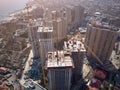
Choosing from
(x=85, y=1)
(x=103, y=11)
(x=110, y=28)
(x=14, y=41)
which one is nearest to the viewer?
(x=110, y=28)

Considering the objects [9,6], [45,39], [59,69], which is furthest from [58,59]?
[9,6]

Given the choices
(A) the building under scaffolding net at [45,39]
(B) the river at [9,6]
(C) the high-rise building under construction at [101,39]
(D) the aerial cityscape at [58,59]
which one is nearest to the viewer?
(D) the aerial cityscape at [58,59]

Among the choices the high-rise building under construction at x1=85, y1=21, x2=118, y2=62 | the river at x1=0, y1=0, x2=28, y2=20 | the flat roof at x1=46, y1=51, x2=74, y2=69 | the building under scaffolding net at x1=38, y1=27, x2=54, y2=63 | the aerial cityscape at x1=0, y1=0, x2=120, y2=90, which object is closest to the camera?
the flat roof at x1=46, y1=51, x2=74, y2=69

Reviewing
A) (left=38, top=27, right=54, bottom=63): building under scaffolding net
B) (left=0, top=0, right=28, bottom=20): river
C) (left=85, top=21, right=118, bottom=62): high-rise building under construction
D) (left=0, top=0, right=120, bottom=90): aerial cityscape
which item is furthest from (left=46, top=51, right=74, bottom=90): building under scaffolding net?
(left=0, top=0, right=28, bottom=20): river

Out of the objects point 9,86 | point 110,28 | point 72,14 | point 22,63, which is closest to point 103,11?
point 72,14

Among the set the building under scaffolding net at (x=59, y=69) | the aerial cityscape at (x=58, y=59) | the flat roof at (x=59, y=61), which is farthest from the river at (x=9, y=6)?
the building under scaffolding net at (x=59, y=69)

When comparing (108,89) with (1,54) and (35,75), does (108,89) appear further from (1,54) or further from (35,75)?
(1,54)

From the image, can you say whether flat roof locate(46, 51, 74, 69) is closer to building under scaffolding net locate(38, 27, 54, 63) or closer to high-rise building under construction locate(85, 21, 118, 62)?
building under scaffolding net locate(38, 27, 54, 63)

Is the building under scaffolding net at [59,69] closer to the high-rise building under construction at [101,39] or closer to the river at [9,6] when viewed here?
the high-rise building under construction at [101,39]
